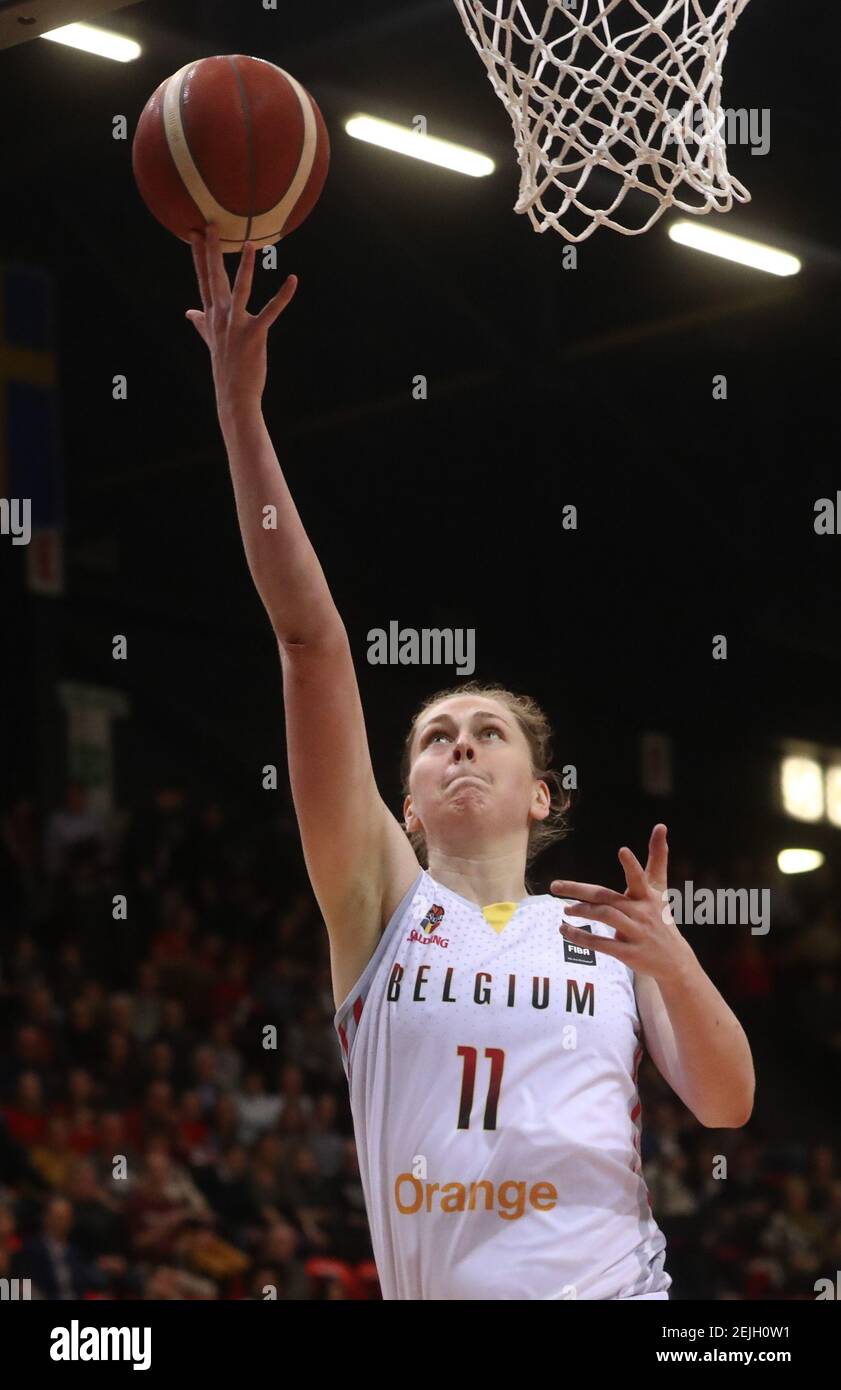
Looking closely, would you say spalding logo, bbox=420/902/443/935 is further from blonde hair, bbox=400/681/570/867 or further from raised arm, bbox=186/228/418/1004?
blonde hair, bbox=400/681/570/867

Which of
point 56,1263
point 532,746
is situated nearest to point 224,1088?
point 56,1263

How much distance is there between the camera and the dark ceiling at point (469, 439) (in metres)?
10.7

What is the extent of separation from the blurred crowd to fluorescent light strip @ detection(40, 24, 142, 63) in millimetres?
4229

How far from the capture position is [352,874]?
2.90 meters

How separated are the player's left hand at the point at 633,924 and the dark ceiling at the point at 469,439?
291 inches

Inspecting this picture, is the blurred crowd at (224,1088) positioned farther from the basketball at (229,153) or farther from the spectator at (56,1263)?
the basketball at (229,153)

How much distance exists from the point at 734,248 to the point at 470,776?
8.14m

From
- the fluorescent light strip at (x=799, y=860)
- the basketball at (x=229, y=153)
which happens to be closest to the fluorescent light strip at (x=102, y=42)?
the basketball at (x=229, y=153)

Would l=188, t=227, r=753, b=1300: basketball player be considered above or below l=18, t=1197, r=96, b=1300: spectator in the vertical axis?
above

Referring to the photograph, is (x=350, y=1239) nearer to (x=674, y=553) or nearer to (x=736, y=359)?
(x=674, y=553)

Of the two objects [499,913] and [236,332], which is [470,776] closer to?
[499,913]

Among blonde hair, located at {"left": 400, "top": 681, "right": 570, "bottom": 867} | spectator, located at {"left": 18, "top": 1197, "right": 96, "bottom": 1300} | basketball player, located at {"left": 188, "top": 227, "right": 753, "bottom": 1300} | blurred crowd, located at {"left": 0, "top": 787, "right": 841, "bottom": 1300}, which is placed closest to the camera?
basketball player, located at {"left": 188, "top": 227, "right": 753, "bottom": 1300}

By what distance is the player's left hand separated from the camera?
2.54 meters

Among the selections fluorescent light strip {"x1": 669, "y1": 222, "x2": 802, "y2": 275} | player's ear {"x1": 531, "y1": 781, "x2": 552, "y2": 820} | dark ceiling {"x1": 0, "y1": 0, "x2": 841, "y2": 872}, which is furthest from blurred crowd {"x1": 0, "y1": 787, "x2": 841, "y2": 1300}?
→ player's ear {"x1": 531, "y1": 781, "x2": 552, "y2": 820}
